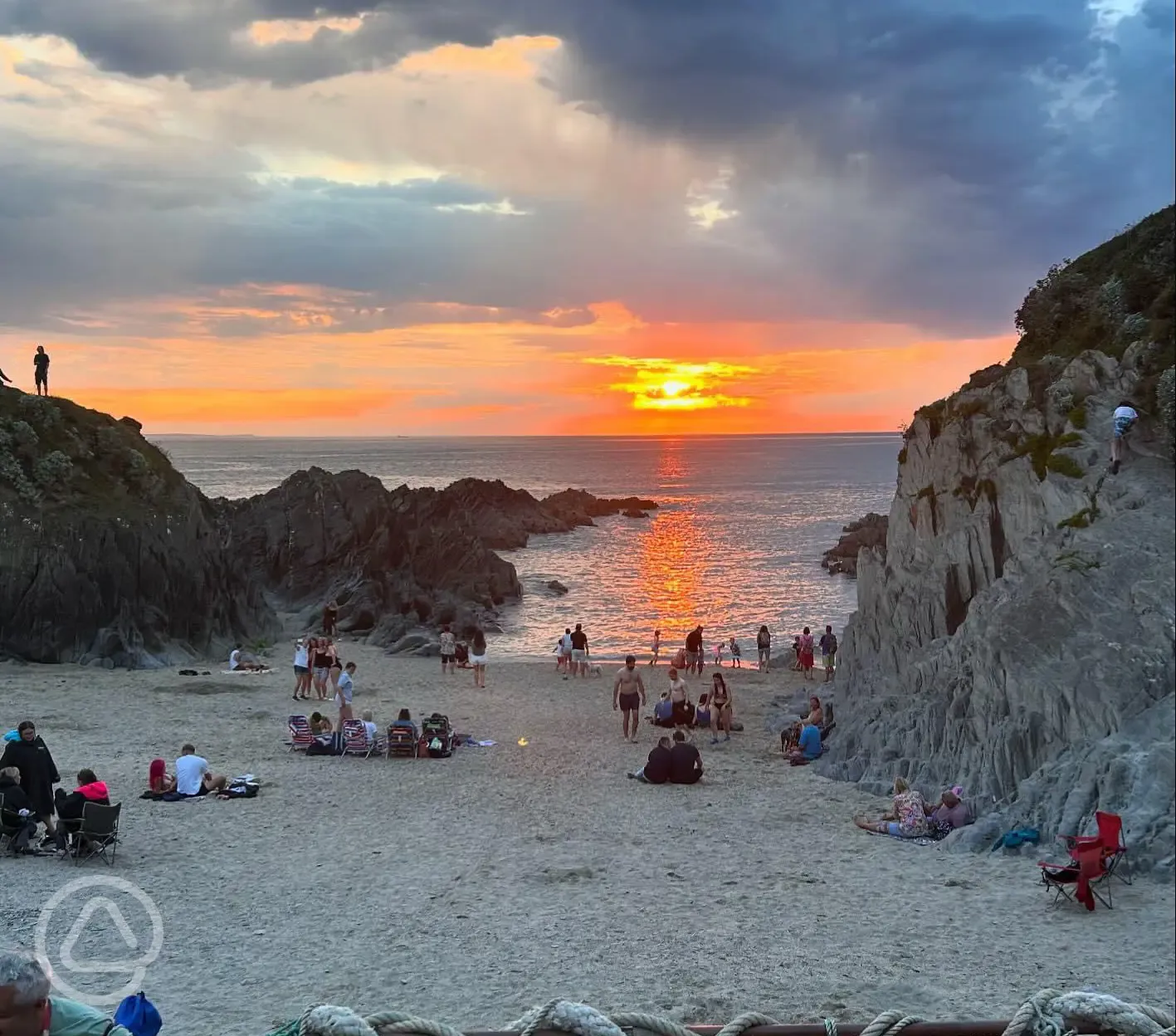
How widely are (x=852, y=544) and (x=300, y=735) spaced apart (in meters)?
54.7

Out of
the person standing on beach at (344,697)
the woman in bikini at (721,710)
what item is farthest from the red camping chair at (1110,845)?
the person standing on beach at (344,697)

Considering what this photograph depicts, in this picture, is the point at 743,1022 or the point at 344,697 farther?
the point at 344,697

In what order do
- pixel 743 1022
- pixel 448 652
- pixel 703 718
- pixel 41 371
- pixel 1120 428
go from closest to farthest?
pixel 743 1022 → pixel 1120 428 → pixel 703 718 → pixel 41 371 → pixel 448 652

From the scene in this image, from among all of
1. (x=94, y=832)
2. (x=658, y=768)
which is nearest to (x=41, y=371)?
(x=94, y=832)

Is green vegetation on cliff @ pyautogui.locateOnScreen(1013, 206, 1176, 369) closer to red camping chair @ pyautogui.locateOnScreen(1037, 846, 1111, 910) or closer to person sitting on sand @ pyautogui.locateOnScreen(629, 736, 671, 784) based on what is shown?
red camping chair @ pyautogui.locateOnScreen(1037, 846, 1111, 910)

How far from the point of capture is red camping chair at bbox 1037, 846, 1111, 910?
11.6 m

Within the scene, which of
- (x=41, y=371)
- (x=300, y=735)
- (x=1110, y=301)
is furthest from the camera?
(x=41, y=371)

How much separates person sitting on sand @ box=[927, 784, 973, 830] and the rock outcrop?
2076 cm

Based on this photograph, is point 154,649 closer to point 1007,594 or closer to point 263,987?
point 263,987

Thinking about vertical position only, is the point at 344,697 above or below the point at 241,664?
above

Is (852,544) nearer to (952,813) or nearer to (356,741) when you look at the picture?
(356,741)

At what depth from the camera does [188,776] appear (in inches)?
609

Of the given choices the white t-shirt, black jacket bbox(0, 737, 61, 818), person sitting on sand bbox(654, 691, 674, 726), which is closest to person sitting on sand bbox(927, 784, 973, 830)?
person sitting on sand bbox(654, 691, 674, 726)

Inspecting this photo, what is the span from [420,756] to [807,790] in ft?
24.5
